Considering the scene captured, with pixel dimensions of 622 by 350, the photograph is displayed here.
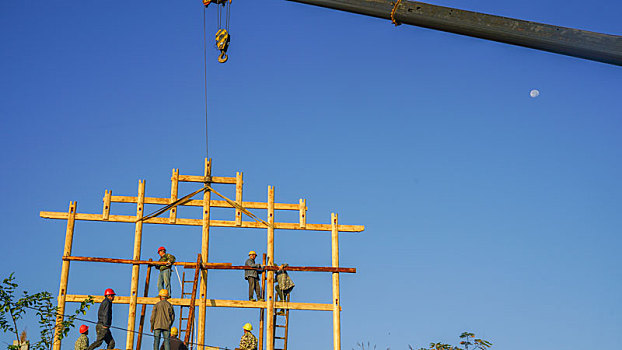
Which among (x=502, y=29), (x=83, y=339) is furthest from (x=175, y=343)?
(x=502, y=29)

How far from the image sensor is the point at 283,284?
24.0 metres

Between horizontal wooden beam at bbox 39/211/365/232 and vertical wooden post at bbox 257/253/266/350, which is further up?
→ horizontal wooden beam at bbox 39/211/365/232

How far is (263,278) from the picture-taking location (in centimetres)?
2430

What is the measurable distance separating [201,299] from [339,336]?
13.8 feet

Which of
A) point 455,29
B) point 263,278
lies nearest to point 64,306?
point 263,278

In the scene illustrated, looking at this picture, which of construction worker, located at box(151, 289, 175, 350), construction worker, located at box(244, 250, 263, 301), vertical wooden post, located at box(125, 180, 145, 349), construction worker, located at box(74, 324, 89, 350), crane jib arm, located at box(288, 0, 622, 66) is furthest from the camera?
construction worker, located at box(244, 250, 263, 301)

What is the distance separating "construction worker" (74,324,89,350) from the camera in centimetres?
2148

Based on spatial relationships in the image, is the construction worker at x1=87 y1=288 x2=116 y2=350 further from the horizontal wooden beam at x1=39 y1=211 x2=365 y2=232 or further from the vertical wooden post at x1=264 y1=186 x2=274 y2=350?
the vertical wooden post at x1=264 y1=186 x2=274 y2=350

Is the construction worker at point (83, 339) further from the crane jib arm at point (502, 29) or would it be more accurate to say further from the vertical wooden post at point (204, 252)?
the crane jib arm at point (502, 29)

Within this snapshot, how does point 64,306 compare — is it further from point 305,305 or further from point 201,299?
point 305,305

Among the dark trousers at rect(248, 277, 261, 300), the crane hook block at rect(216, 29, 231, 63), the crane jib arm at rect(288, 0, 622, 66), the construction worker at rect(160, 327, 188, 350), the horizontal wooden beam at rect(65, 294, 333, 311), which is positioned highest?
the crane hook block at rect(216, 29, 231, 63)

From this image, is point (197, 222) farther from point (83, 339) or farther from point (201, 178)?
point (83, 339)

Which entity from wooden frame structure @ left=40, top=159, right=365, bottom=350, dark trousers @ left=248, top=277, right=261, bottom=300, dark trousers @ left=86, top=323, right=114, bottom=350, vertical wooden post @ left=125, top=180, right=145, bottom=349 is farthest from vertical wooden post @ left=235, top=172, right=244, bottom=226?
dark trousers @ left=86, top=323, right=114, bottom=350

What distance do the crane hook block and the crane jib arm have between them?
6.82 m
